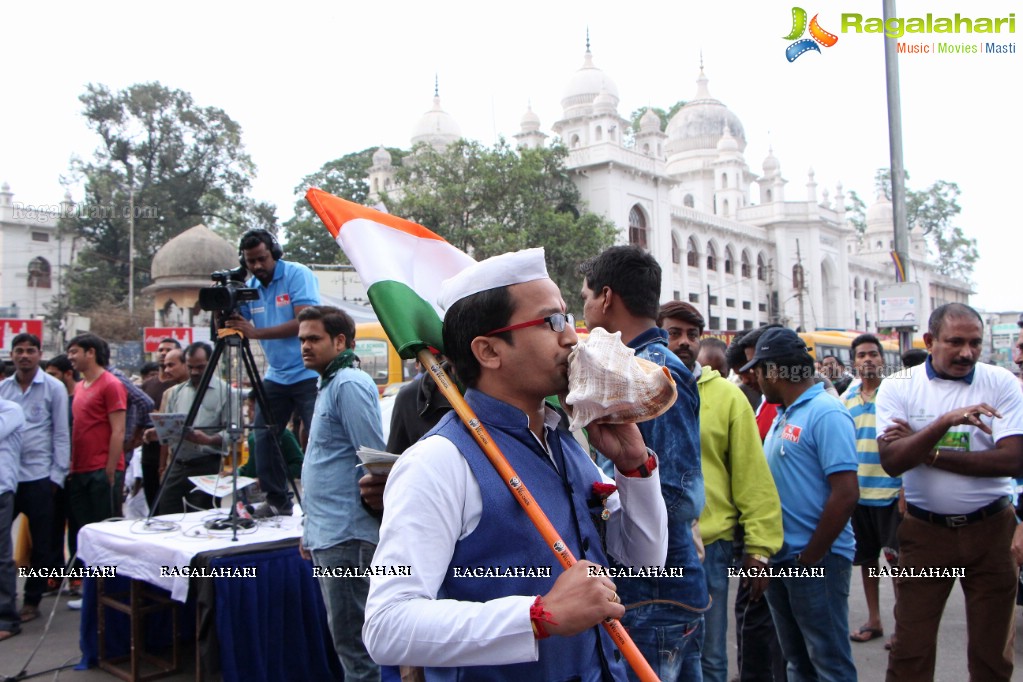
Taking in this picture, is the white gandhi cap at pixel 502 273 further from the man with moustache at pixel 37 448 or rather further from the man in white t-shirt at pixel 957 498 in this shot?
the man with moustache at pixel 37 448

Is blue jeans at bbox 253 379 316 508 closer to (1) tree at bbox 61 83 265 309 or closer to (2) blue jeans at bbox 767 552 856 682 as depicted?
(2) blue jeans at bbox 767 552 856 682

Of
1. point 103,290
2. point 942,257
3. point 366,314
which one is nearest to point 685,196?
point 942,257

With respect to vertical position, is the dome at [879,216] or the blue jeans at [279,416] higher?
the dome at [879,216]

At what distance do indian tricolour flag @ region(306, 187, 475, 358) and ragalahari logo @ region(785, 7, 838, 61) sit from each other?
9.62 m

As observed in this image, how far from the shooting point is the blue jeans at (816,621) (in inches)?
143

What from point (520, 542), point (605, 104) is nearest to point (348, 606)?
point (520, 542)

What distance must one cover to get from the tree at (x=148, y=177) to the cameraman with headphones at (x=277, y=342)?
3662cm

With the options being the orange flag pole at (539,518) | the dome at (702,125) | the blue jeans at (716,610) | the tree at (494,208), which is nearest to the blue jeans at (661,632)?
the orange flag pole at (539,518)

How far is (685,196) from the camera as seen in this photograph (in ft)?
206

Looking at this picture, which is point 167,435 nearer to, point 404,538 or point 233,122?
point 404,538

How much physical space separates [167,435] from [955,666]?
4928mm

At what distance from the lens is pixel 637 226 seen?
43.4 metres

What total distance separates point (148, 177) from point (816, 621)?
42.6 metres

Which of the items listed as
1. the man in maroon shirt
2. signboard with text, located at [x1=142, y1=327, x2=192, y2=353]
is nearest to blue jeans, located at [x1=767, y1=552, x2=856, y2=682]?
the man in maroon shirt
